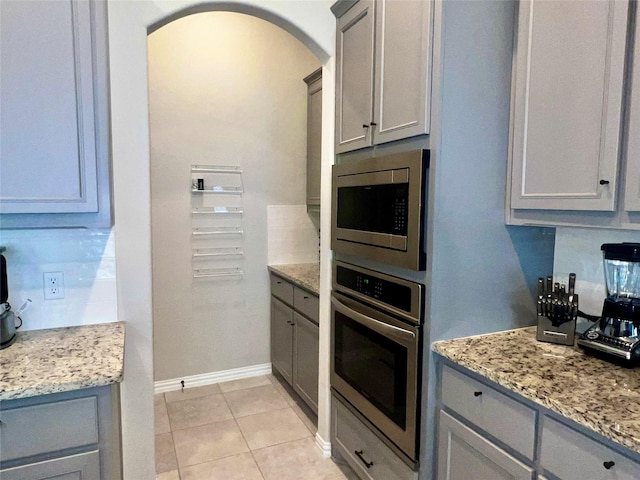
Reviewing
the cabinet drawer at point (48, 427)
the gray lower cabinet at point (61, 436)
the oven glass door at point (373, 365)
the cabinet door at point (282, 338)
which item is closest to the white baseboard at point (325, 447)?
the oven glass door at point (373, 365)

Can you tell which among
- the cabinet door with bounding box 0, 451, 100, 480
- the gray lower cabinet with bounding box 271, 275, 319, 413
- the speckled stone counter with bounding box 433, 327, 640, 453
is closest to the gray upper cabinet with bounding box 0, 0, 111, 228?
the cabinet door with bounding box 0, 451, 100, 480

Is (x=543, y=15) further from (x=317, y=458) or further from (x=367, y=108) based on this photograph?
(x=317, y=458)

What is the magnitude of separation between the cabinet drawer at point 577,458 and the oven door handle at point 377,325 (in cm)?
57

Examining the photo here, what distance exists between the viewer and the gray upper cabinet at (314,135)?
10.7 ft

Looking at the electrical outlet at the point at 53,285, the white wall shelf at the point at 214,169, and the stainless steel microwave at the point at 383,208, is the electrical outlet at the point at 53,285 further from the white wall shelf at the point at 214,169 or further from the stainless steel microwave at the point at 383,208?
the white wall shelf at the point at 214,169

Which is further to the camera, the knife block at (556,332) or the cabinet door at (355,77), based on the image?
the cabinet door at (355,77)

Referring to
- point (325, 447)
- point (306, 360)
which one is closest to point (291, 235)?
point (306, 360)

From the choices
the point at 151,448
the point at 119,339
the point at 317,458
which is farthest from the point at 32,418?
the point at 317,458

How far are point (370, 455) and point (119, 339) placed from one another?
49.4 inches

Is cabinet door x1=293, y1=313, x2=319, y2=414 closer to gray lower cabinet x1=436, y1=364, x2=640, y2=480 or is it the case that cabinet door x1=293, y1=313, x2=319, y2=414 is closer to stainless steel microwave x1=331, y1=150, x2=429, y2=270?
stainless steel microwave x1=331, y1=150, x2=429, y2=270

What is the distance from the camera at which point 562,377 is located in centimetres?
133

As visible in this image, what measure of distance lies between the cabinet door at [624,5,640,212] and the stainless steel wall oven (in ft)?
2.41

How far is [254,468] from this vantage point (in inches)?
93.9

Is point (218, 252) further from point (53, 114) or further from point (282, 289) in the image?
point (53, 114)
